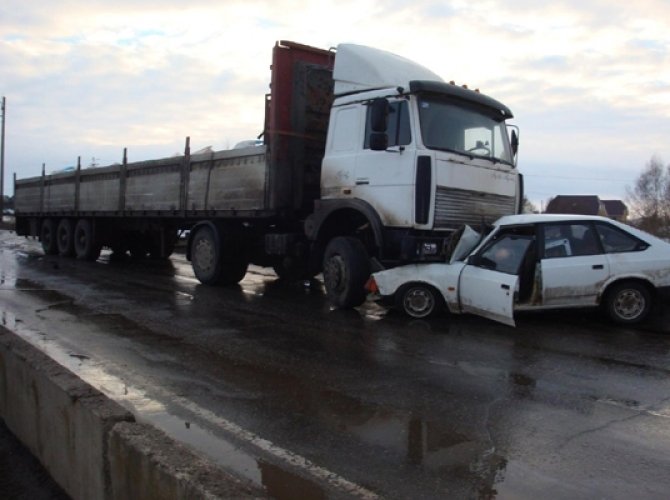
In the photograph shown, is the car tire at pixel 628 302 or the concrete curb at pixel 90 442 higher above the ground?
the car tire at pixel 628 302

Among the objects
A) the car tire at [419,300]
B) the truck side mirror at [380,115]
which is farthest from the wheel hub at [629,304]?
the truck side mirror at [380,115]

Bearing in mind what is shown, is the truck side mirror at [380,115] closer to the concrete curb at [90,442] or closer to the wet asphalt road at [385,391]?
the wet asphalt road at [385,391]

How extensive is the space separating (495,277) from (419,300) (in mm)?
1189

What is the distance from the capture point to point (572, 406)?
4750 millimetres

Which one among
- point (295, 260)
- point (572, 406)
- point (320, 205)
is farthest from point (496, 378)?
point (295, 260)

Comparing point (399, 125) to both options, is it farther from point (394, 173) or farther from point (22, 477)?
point (22, 477)

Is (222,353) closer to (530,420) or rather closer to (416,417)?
(416,417)

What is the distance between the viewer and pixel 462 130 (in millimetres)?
8602

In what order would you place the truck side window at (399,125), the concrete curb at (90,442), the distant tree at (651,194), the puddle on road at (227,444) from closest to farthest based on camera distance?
the concrete curb at (90,442)
the puddle on road at (227,444)
the truck side window at (399,125)
the distant tree at (651,194)

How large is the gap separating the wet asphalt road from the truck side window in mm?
2466

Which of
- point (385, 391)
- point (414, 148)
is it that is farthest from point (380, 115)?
point (385, 391)

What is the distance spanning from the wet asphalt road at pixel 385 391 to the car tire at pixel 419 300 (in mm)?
166

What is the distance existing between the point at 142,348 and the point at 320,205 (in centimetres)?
382

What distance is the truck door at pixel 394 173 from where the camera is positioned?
8.14 metres
